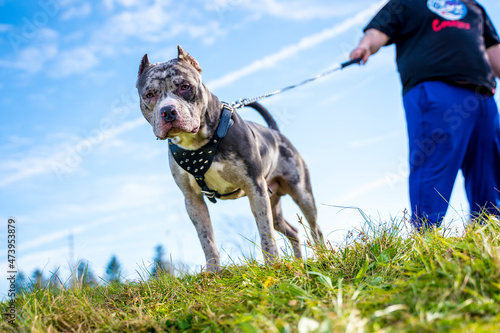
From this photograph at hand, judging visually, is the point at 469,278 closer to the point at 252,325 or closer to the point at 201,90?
the point at 252,325

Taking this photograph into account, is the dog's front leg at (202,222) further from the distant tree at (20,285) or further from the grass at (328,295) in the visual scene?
the distant tree at (20,285)

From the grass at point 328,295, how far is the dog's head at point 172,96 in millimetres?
1084

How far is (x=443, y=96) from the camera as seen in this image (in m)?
4.19

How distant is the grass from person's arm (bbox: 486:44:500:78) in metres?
2.67

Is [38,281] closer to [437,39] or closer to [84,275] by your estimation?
[84,275]

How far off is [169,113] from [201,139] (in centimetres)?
46

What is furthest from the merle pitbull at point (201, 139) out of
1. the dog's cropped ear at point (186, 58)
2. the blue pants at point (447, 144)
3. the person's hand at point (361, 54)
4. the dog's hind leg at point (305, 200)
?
the blue pants at point (447, 144)

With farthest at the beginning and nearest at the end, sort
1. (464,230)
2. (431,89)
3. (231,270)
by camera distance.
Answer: (431,89)
(231,270)
(464,230)

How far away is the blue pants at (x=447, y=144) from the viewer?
13.5 feet

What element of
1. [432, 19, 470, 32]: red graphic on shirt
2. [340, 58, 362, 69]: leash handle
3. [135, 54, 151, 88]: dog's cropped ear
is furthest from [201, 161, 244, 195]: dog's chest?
[432, 19, 470, 32]: red graphic on shirt

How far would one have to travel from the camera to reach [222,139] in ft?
11.8

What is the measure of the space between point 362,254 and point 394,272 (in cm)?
28

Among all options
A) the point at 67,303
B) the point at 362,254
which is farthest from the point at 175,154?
the point at 362,254

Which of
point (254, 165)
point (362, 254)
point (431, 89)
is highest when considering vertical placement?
point (431, 89)
